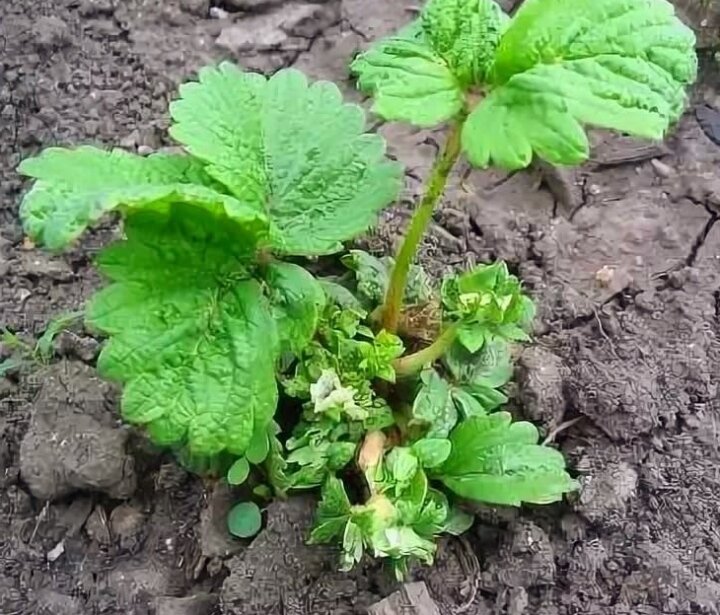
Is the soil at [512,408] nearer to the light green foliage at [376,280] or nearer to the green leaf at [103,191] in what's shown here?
the light green foliage at [376,280]

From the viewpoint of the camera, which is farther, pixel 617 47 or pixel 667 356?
pixel 667 356

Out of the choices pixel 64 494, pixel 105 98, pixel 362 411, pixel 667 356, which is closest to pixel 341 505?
pixel 362 411

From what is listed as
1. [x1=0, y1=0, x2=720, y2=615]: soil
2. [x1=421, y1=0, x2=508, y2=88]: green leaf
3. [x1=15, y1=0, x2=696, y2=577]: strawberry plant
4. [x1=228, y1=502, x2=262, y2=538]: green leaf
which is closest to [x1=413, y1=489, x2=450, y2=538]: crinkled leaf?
[x1=15, y1=0, x2=696, y2=577]: strawberry plant

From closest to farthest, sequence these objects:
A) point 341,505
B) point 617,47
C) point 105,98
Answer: point 617,47 < point 341,505 < point 105,98

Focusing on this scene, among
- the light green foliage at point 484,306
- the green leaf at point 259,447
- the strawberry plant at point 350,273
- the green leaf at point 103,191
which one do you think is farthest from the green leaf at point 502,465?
the green leaf at point 103,191

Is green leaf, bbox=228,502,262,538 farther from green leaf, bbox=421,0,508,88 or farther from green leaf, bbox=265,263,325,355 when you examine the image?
green leaf, bbox=421,0,508,88

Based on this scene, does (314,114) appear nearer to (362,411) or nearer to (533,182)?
(362,411)

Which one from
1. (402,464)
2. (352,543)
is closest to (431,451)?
(402,464)
